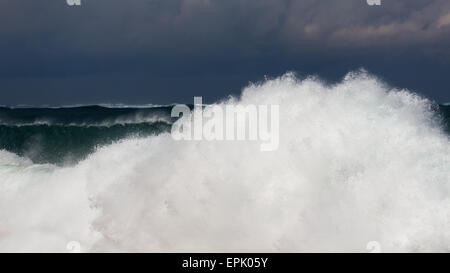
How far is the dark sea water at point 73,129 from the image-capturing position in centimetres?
2366

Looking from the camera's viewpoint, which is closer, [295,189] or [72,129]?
[295,189]

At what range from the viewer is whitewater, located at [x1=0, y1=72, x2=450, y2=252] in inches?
389

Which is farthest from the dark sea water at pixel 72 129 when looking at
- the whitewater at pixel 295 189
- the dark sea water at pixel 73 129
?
the whitewater at pixel 295 189

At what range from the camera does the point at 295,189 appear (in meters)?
10.3

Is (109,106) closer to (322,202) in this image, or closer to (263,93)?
(263,93)

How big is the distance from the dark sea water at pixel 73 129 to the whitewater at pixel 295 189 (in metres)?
11.0

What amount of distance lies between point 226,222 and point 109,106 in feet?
80.4

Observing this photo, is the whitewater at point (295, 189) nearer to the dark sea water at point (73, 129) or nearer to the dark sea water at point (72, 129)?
the dark sea water at point (72, 129)

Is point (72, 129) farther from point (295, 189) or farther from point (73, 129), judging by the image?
point (295, 189)

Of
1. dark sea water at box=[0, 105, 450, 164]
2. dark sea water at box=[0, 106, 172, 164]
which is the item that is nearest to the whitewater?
dark sea water at box=[0, 106, 172, 164]

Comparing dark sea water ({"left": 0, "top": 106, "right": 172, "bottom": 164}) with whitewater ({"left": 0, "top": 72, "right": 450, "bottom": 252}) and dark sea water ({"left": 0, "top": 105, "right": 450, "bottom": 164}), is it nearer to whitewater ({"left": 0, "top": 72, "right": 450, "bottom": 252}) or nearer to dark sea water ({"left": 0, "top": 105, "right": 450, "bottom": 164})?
dark sea water ({"left": 0, "top": 105, "right": 450, "bottom": 164})

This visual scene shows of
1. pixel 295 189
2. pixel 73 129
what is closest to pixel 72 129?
pixel 73 129

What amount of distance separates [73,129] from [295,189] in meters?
18.3

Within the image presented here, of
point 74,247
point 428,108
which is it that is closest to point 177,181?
point 74,247
